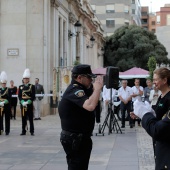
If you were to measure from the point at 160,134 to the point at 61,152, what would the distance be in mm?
7325

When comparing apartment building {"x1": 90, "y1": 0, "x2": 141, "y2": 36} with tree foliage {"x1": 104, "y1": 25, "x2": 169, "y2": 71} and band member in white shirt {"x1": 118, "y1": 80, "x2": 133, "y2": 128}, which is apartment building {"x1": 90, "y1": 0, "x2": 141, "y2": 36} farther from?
band member in white shirt {"x1": 118, "y1": 80, "x2": 133, "y2": 128}

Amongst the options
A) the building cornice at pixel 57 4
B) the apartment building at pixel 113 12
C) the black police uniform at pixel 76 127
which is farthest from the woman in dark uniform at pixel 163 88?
the apartment building at pixel 113 12

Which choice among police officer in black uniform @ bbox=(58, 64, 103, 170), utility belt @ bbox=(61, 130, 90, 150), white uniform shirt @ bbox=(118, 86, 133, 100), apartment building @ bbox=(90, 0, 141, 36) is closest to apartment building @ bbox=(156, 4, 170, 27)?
apartment building @ bbox=(90, 0, 141, 36)

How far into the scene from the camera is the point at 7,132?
14.9 m

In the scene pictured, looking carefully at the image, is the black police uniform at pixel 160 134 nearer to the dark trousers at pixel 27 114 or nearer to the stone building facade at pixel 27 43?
the dark trousers at pixel 27 114

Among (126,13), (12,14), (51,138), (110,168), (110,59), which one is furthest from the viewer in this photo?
(126,13)

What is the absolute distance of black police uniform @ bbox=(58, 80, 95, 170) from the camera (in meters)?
5.29

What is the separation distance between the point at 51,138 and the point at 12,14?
11.4 meters

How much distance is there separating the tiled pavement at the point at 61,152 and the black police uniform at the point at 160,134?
4800 mm

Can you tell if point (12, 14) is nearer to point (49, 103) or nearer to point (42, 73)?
point (42, 73)

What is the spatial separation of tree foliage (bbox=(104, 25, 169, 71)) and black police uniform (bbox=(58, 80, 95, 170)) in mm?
47686

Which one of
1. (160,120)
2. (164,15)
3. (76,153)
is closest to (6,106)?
(76,153)

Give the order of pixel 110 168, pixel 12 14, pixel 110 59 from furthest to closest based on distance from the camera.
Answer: pixel 110 59, pixel 12 14, pixel 110 168

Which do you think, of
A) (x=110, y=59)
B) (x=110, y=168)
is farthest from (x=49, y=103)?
(x=110, y=59)
